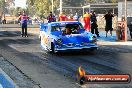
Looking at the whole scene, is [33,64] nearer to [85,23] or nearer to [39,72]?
[39,72]

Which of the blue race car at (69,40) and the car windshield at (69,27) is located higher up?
the car windshield at (69,27)

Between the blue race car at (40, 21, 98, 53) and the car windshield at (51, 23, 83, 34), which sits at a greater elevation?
the car windshield at (51, 23, 83, 34)

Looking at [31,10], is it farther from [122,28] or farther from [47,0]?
[122,28]

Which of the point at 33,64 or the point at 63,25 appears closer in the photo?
the point at 33,64

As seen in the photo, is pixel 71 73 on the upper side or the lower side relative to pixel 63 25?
lower

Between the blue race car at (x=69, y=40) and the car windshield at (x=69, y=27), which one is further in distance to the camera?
the car windshield at (x=69, y=27)

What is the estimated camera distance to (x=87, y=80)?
19.0ft

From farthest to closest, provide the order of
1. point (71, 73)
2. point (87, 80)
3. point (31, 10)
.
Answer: point (31, 10)
point (71, 73)
point (87, 80)

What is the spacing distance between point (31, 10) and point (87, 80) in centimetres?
13269

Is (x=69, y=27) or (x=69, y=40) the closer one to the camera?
(x=69, y=40)

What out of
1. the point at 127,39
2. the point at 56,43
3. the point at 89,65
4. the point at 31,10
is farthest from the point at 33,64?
the point at 31,10

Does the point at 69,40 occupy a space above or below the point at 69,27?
below

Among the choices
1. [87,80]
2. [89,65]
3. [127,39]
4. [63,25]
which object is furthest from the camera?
[127,39]

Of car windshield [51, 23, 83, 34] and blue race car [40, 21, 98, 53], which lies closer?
blue race car [40, 21, 98, 53]
